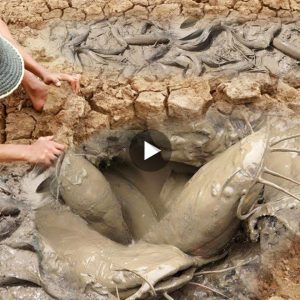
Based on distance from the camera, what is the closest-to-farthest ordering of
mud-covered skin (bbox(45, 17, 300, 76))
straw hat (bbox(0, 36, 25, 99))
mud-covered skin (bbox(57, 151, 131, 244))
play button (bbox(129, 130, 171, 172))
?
straw hat (bbox(0, 36, 25, 99)) < mud-covered skin (bbox(57, 151, 131, 244)) < play button (bbox(129, 130, 171, 172)) < mud-covered skin (bbox(45, 17, 300, 76))

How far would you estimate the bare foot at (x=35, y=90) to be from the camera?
275cm

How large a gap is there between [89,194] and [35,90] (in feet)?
1.85

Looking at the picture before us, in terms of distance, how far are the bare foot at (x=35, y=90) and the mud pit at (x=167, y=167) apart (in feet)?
0.14

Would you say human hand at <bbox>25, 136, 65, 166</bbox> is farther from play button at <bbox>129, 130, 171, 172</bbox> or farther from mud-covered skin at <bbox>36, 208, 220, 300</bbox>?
play button at <bbox>129, 130, 171, 172</bbox>

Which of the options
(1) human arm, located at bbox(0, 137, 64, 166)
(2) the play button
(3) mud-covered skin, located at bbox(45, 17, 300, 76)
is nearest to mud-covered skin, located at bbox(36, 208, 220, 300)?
(1) human arm, located at bbox(0, 137, 64, 166)

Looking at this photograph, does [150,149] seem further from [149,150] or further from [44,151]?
[44,151]

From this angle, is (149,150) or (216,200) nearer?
(216,200)

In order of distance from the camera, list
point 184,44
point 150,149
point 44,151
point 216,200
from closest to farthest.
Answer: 1. point 216,200
2. point 44,151
3. point 150,149
4. point 184,44

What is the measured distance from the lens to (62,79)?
2.80m

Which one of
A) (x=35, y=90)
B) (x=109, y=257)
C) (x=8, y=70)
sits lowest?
(x=109, y=257)

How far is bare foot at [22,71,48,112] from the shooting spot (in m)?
2.75

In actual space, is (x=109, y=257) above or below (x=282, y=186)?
below

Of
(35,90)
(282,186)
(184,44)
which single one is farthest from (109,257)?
(184,44)

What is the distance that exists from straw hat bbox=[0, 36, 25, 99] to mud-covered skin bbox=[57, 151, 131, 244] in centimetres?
35
